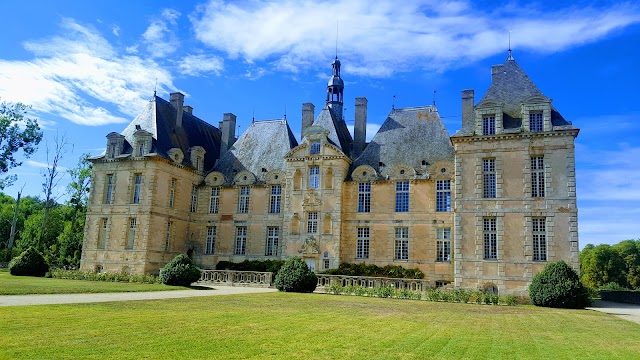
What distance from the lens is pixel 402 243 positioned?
2856 cm

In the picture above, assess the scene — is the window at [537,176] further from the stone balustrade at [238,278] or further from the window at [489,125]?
the stone balustrade at [238,278]

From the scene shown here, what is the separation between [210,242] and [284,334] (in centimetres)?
2597

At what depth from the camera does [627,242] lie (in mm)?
66312

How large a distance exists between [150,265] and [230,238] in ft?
Answer: 17.9

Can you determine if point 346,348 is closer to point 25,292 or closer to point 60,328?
point 60,328

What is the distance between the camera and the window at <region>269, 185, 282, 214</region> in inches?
1276

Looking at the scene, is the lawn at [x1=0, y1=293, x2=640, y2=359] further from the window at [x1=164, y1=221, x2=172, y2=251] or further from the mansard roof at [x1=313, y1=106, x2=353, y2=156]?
the mansard roof at [x1=313, y1=106, x2=353, y2=156]

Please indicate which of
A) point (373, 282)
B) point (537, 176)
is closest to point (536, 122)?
point (537, 176)

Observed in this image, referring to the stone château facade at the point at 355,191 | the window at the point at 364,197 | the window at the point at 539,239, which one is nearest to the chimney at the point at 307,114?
the stone château facade at the point at 355,191

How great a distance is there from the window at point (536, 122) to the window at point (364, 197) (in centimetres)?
965

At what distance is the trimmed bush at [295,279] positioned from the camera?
21.5 m

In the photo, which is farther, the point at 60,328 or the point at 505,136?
the point at 505,136

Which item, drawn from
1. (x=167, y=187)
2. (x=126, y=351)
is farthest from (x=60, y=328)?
(x=167, y=187)

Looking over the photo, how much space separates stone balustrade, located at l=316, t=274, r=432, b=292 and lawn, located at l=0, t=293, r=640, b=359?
9.38 meters
